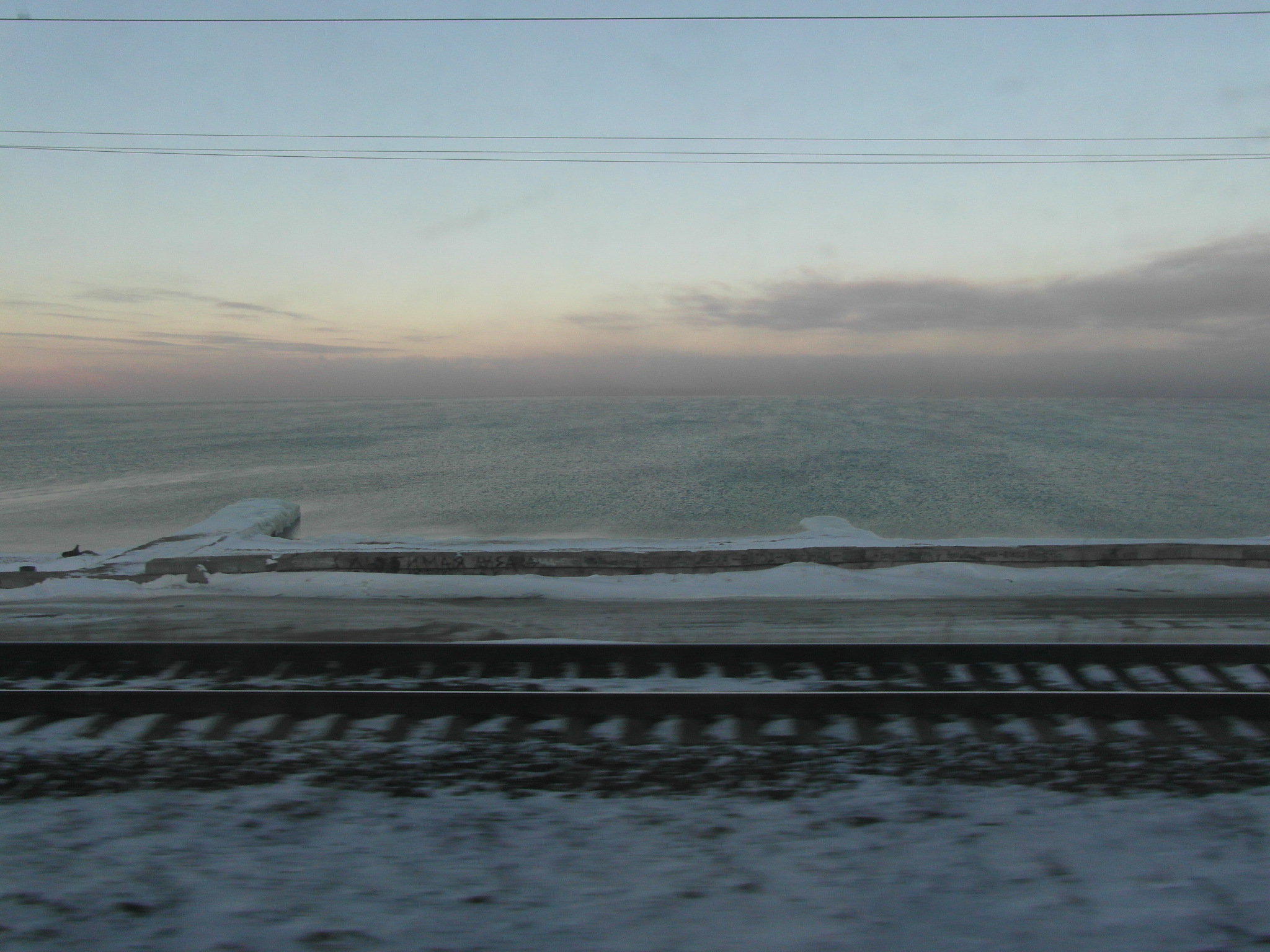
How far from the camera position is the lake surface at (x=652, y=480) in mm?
28281

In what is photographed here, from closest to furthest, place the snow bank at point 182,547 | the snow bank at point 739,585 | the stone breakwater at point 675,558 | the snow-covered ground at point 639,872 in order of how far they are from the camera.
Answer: the snow-covered ground at point 639,872, the snow bank at point 739,585, the snow bank at point 182,547, the stone breakwater at point 675,558

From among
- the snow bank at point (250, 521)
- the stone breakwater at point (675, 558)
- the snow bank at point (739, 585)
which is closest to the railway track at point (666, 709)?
the snow bank at point (739, 585)

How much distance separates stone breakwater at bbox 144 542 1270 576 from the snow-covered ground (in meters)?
7.15

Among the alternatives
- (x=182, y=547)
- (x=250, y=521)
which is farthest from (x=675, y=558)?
(x=250, y=521)

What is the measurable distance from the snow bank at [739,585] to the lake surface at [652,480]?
14767mm

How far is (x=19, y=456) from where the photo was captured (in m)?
55.0

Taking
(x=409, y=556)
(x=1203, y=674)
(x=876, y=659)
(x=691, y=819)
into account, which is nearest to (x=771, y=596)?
(x=876, y=659)

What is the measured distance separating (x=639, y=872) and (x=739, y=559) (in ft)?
26.1

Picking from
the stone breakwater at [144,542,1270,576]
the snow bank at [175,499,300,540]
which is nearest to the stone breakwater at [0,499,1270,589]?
the stone breakwater at [144,542,1270,576]

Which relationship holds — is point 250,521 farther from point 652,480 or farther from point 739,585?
point 652,480

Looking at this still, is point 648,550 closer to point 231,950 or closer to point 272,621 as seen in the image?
point 272,621

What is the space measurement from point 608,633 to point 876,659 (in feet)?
8.88

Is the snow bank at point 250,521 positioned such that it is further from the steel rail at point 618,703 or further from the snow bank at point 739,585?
the steel rail at point 618,703

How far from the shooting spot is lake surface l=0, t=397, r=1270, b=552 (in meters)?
28.3
